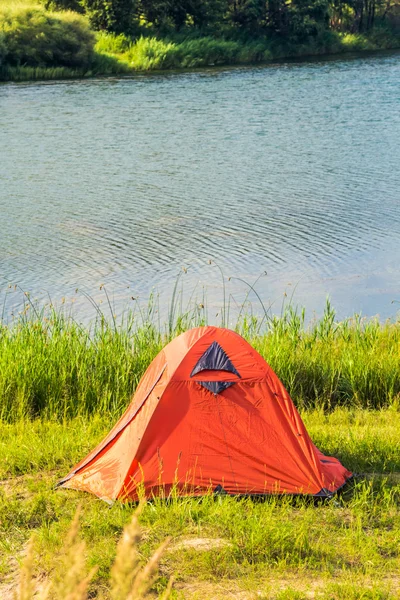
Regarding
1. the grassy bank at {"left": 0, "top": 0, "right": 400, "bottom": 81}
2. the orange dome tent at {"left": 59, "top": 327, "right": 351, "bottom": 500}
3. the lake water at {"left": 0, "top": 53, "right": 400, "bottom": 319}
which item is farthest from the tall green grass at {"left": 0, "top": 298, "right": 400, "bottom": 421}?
the grassy bank at {"left": 0, "top": 0, "right": 400, "bottom": 81}

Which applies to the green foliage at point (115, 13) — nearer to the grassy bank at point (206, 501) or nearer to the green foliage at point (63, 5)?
the green foliage at point (63, 5)

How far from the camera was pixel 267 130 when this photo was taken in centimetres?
2305

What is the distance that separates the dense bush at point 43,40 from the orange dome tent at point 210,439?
36.8 meters

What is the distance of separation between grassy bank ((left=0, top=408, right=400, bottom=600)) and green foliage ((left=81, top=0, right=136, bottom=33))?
44.0 meters

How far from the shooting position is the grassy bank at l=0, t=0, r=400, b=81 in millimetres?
39344

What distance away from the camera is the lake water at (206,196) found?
11258mm

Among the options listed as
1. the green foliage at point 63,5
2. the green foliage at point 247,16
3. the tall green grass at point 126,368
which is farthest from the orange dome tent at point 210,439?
the green foliage at point 247,16

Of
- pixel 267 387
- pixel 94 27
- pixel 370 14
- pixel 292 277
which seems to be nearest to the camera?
pixel 267 387

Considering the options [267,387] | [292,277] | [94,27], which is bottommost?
[292,277]

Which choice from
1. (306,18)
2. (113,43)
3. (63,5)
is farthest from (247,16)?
(63,5)

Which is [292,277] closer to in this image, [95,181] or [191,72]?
[95,181]

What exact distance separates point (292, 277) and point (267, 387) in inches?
256

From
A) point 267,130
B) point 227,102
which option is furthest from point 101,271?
point 227,102

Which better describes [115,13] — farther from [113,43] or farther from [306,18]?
[306,18]
